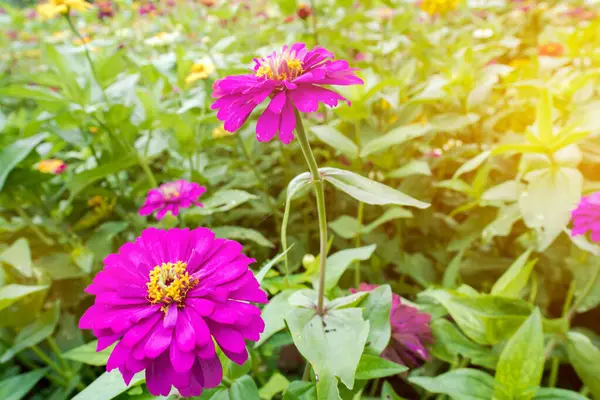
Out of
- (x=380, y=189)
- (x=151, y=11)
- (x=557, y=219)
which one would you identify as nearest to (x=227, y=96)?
(x=380, y=189)

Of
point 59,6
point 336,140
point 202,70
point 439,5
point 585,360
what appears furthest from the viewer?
point 439,5

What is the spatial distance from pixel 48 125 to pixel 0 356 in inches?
21.4

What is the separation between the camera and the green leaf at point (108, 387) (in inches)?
18.3

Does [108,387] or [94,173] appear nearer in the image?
[108,387]

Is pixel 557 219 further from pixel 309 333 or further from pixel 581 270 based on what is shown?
pixel 309 333

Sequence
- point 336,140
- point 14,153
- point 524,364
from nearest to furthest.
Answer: point 524,364 → point 336,140 → point 14,153

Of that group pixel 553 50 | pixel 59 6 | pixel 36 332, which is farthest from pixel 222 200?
pixel 553 50

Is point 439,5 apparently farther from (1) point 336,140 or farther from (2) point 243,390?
(2) point 243,390

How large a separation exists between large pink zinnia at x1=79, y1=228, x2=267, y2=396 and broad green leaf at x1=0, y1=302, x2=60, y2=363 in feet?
1.60

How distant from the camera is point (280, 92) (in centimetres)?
45

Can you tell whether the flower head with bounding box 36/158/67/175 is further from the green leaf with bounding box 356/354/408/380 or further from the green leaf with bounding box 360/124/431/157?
the green leaf with bounding box 356/354/408/380

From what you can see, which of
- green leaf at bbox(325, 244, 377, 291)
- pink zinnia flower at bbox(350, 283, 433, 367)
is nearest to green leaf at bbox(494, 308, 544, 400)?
pink zinnia flower at bbox(350, 283, 433, 367)

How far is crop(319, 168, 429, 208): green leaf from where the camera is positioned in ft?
1.49

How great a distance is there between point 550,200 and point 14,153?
101cm
